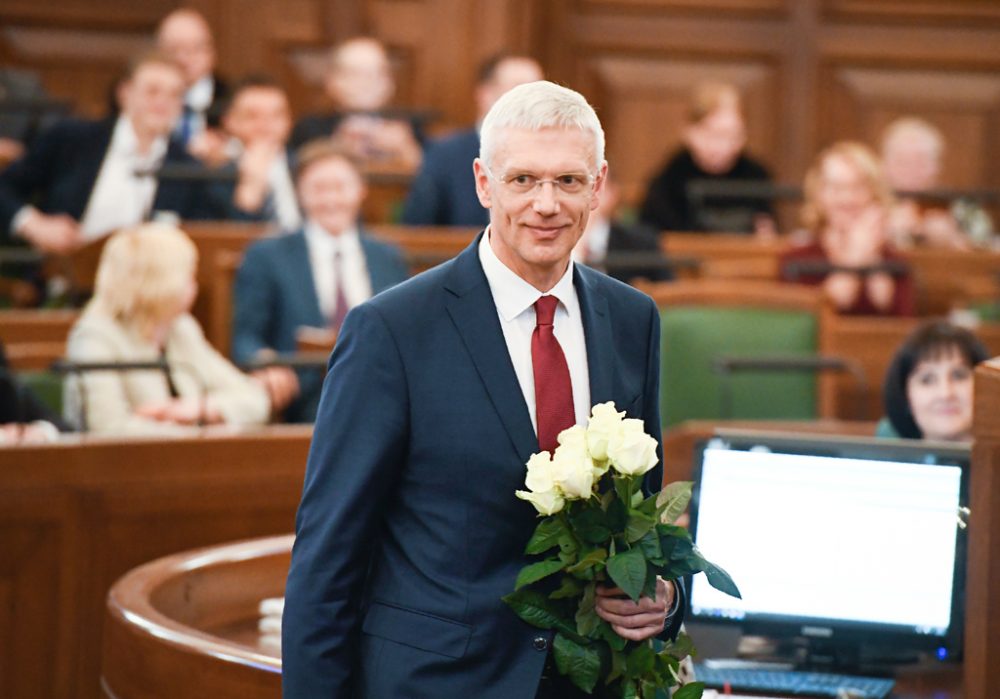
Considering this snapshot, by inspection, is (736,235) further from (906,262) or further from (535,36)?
(535,36)

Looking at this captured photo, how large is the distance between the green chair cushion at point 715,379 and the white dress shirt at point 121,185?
2.37 meters

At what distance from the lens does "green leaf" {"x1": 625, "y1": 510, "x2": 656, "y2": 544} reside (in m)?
1.71

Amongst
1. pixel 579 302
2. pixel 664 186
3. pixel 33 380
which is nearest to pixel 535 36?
pixel 664 186

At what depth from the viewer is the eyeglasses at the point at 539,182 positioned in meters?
1.74

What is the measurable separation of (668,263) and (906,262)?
0.97m

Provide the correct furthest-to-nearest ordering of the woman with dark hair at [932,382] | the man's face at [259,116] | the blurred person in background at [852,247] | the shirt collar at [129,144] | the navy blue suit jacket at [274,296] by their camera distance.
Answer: the man's face at [259,116] → the shirt collar at [129,144] → the blurred person in background at [852,247] → the navy blue suit jacket at [274,296] → the woman with dark hair at [932,382]

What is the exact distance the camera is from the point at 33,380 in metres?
3.98

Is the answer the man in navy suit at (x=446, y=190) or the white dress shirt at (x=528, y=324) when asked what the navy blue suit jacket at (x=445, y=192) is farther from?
the white dress shirt at (x=528, y=324)

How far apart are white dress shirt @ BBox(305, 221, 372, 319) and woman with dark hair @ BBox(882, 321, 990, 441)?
230cm

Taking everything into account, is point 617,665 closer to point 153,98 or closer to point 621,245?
point 621,245

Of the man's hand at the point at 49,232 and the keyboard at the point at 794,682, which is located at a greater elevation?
the man's hand at the point at 49,232

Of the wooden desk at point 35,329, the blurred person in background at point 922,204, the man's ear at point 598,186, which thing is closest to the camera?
the man's ear at point 598,186

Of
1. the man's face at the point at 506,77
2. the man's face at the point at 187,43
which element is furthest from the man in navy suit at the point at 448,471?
the man's face at the point at 187,43

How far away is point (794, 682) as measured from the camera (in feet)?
7.47
